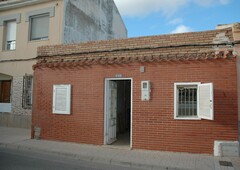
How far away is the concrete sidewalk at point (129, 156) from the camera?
247 inches

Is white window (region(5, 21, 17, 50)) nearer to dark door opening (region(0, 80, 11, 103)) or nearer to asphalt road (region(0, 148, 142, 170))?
dark door opening (region(0, 80, 11, 103))

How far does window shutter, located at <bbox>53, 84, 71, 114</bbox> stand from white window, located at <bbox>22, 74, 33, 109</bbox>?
4387mm

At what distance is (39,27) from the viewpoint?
A: 44.1 feet

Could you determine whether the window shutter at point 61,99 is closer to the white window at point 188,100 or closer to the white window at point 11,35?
the white window at point 188,100

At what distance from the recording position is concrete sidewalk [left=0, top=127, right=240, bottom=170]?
627 cm

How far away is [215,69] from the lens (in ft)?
23.7

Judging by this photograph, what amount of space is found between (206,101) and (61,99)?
5.47m

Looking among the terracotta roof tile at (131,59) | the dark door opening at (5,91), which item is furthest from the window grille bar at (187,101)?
the dark door opening at (5,91)

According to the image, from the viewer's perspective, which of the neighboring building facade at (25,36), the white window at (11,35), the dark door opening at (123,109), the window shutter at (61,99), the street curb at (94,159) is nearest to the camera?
the street curb at (94,159)

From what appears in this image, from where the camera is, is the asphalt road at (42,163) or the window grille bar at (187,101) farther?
the window grille bar at (187,101)

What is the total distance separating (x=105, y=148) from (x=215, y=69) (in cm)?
451

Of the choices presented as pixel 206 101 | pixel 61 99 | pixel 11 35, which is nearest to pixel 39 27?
pixel 11 35

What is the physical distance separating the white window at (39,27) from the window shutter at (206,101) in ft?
31.1

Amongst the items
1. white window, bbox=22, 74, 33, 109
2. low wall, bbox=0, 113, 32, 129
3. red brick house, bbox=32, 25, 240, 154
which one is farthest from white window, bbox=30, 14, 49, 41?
low wall, bbox=0, 113, 32, 129
